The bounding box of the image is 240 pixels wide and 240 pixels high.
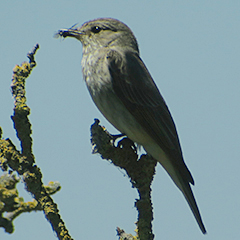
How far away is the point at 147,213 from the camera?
3.79 m

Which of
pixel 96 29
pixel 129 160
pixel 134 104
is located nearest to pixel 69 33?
pixel 96 29

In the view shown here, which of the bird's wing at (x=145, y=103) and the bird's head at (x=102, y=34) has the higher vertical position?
the bird's head at (x=102, y=34)

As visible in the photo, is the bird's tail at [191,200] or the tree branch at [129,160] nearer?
the tree branch at [129,160]

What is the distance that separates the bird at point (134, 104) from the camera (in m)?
5.08

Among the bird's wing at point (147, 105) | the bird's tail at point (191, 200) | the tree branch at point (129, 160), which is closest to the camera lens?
the tree branch at point (129, 160)

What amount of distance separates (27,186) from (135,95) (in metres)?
2.42

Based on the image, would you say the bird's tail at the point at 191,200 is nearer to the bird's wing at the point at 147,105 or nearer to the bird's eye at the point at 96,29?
the bird's wing at the point at 147,105

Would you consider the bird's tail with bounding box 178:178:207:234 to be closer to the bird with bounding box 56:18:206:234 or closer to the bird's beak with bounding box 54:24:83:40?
the bird with bounding box 56:18:206:234

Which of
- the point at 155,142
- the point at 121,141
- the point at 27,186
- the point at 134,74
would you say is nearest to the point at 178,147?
the point at 155,142

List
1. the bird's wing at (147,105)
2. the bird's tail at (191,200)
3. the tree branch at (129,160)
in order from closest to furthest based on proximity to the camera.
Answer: the tree branch at (129,160), the bird's tail at (191,200), the bird's wing at (147,105)

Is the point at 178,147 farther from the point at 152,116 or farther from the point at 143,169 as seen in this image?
the point at 143,169

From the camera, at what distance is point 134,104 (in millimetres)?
5273

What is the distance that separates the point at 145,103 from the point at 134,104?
173 mm

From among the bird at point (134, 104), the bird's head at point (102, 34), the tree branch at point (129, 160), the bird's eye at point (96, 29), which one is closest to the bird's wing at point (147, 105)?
the bird at point (134, 104)
